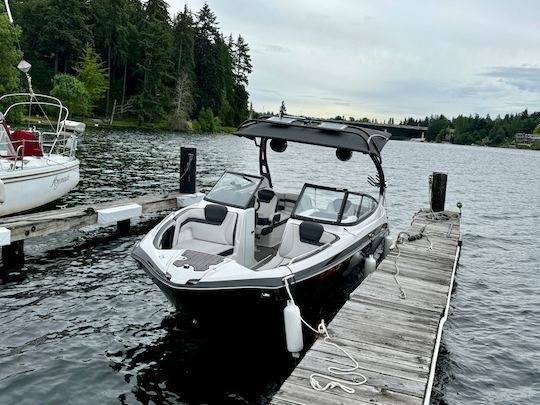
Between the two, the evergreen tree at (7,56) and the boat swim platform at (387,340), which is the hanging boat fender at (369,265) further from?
the evergreen tree at (7,56)

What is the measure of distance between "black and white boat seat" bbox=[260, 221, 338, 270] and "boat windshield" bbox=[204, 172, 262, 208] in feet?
3.50

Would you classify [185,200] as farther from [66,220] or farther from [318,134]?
[318,134]

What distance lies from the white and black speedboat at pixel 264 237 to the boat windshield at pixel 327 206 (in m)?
0.02

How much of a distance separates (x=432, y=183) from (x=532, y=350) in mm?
8692

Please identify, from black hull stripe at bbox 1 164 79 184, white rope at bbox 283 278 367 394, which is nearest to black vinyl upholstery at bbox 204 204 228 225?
white rope at bbox 283 278 367 394

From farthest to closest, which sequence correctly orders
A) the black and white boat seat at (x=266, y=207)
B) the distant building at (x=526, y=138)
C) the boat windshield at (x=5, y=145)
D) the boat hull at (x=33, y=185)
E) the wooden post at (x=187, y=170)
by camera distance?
the distant building at (x=526, y=138) < the wooden post at (x=187, y=170) < the boat windshield at (x=5, y=145) < the boat hull at (x=33, y=185) < the black and white boat seat at (x=266, y=207)

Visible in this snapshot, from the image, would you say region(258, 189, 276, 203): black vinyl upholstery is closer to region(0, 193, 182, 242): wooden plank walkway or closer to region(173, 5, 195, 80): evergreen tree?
region(0, 193, 182, 242): wooden plank walkway

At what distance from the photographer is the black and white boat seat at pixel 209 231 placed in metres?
9.69

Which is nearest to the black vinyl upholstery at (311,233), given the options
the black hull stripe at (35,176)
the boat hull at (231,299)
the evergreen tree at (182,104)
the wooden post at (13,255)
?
the boat hull at (231,299)

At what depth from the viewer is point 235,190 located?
34.5ft

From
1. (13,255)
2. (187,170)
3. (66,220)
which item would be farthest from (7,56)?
(13,255)

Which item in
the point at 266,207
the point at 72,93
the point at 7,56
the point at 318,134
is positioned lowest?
the point at 266,207

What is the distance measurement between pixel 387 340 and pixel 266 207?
17.8 ft

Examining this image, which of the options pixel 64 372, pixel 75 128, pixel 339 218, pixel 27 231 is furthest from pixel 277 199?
pixel 75 128
